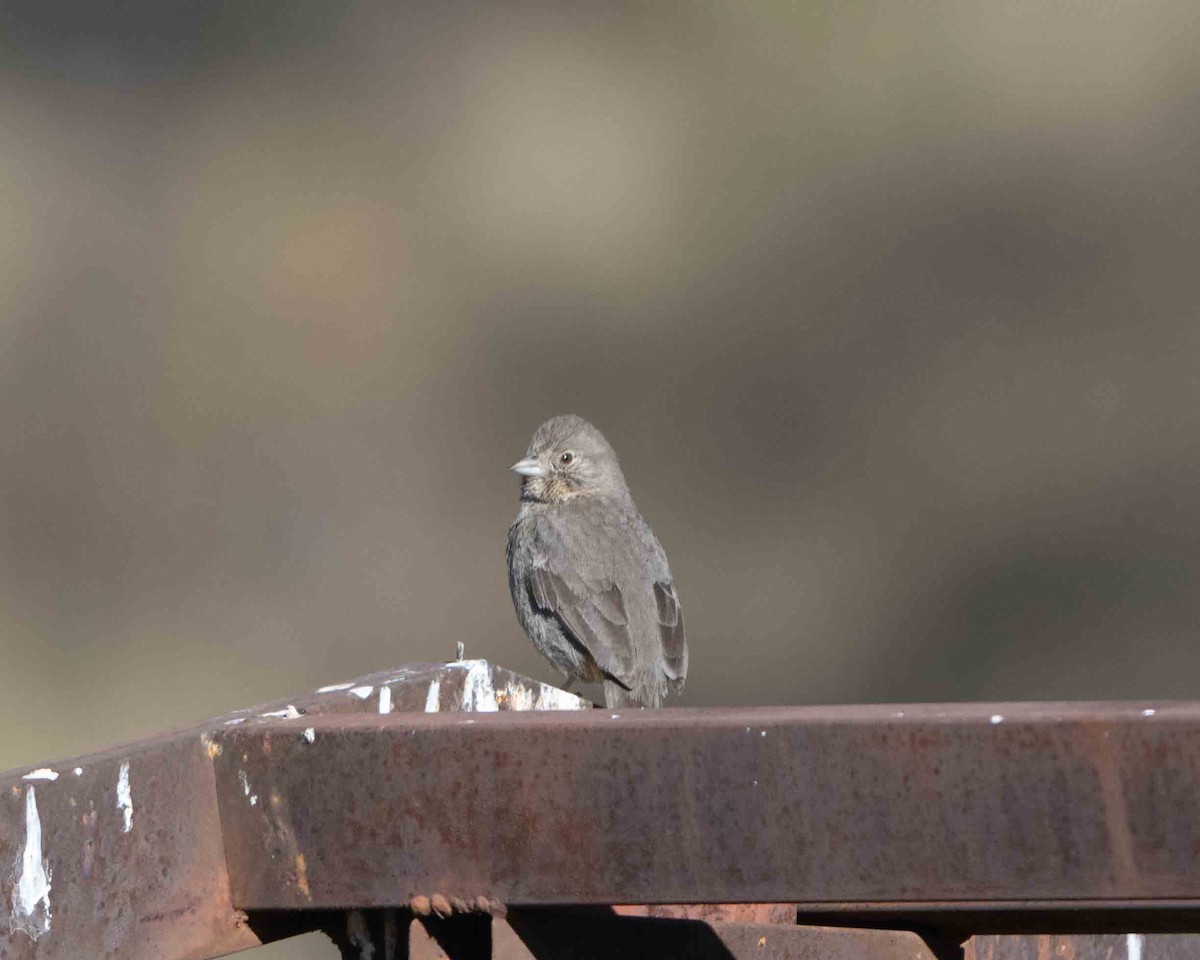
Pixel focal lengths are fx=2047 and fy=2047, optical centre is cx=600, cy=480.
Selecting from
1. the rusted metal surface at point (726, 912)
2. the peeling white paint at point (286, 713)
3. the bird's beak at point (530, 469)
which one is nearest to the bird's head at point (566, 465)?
the bird's beak at point (530, 469)

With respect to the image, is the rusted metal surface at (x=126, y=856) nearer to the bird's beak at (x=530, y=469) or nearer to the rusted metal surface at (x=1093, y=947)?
the rusted metal surface at (x=1093, y=947)

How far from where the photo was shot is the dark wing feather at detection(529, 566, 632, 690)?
20.8 feet

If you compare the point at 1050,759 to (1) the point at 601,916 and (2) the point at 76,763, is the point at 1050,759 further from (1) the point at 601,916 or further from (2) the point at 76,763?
A: (2) the point at 76,763

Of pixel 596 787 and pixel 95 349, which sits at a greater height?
pixel 95 349

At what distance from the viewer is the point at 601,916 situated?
8.94 ft

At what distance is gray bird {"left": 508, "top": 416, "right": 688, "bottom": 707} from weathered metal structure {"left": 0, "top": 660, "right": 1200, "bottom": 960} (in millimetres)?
3578

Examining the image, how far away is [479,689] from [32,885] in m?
1.41

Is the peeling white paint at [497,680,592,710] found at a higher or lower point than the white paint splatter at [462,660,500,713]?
lower

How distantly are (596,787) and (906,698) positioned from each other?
891cm

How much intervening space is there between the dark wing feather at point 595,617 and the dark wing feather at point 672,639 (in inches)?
6.3

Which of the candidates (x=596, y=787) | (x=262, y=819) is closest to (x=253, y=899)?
(x=262, y=819)

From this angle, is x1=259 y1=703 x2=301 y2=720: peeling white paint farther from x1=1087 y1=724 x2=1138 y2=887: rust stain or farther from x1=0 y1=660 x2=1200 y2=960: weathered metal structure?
x1=1087 y1=724 x2=1138 y2=887: rust stain

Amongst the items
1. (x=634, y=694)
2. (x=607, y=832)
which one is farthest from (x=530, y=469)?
(x=607, y=832)

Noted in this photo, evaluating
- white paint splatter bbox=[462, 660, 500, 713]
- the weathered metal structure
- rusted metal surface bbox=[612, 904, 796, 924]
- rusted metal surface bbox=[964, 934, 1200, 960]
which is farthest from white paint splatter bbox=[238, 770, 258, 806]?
rusted metal surface bbox=[964, 934, 1200, 960]
